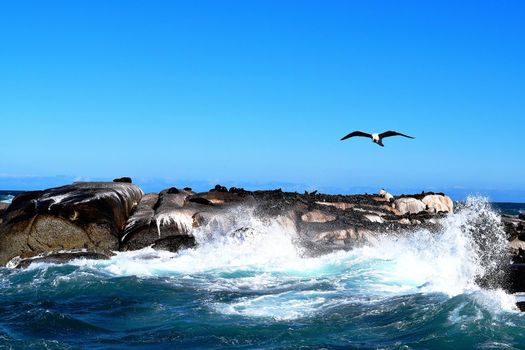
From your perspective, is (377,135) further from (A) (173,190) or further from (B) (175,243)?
(A) (173,190)

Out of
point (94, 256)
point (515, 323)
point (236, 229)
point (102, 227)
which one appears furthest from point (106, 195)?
point (515, 323)

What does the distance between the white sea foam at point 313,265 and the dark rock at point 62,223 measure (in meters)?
1.21

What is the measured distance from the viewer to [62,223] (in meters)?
19.8

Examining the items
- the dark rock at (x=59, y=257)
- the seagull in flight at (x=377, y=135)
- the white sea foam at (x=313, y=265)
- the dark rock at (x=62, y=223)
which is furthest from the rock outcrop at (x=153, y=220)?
the seagull in flight at (x=377, y=135)

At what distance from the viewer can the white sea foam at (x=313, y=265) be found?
45.8ft

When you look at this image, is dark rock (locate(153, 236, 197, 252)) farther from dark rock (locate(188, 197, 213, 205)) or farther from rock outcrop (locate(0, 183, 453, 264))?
dark rock (locate(188, 197, 213, 205))

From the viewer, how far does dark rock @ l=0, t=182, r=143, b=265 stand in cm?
1941

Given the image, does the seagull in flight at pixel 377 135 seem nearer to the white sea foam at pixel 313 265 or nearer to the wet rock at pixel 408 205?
the white sea foam at pixel 313 265

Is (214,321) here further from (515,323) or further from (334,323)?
(515,323)

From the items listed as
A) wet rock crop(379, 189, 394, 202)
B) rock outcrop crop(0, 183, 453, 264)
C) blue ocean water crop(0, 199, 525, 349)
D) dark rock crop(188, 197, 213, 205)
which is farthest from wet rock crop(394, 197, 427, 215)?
dark rock crop(188, 197, 213, 205)

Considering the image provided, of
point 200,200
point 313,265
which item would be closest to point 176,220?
point 200,200

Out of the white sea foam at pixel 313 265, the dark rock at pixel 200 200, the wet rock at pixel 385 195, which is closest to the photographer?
the white sea foam at pixel 313 265

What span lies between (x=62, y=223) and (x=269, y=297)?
8474 millimetres

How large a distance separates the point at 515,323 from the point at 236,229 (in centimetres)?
1160
